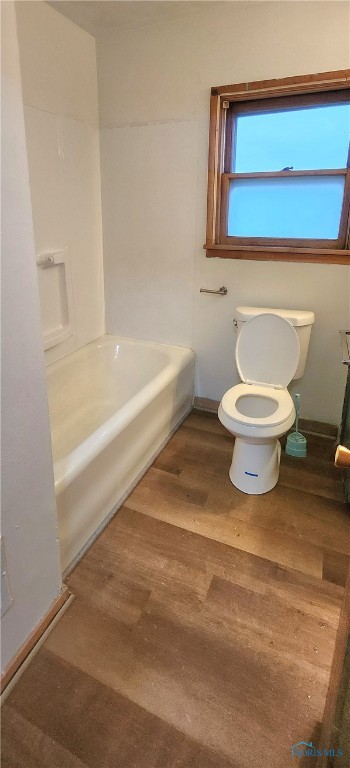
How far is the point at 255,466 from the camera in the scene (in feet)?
6.37

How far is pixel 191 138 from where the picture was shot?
88.0 inches

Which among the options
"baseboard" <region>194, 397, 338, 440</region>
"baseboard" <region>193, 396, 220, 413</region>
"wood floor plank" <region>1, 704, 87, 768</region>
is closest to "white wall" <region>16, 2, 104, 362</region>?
"baseboard" <region>193, 396, 220, 413</region>

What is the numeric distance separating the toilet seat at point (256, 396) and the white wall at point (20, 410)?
2.98 ft

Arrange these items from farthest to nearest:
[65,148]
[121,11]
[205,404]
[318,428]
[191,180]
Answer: [205,404], [318,428], [191,180], [65,148], [121,11]

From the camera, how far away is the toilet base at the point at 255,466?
1.92 metres

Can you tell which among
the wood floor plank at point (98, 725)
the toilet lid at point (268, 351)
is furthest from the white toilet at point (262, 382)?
the wood floor plank at point (98, 725)

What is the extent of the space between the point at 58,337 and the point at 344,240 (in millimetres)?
1697

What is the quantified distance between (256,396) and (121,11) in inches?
81.0

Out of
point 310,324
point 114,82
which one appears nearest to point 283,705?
point 310,324

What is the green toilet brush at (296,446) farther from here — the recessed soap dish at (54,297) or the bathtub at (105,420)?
the recessed soap dish at (54,297)

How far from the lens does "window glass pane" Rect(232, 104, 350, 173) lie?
1988mm

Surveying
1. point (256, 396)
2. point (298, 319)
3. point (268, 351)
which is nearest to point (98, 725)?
point (256, 396)

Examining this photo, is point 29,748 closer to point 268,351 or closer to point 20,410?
point 20,410

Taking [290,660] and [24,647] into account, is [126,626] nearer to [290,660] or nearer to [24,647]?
Answer: [24,647]
